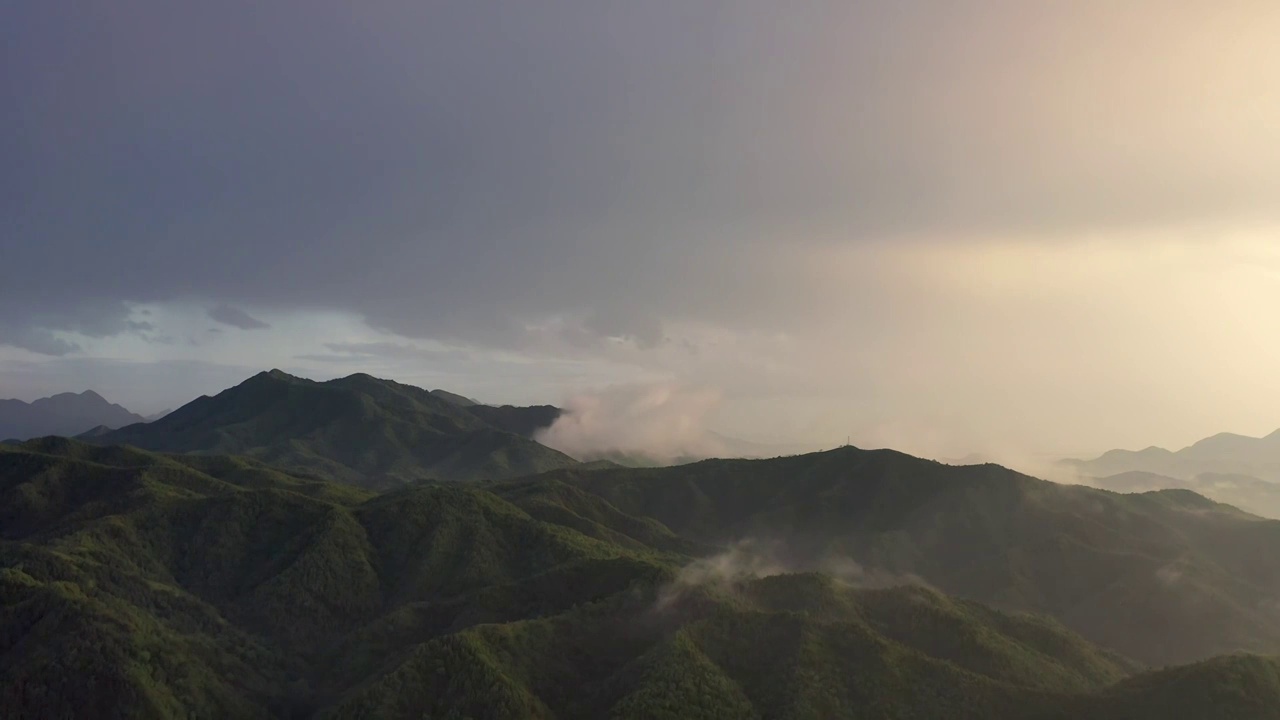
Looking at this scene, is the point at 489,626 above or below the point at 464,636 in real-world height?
above

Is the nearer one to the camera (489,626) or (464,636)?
(464,636)

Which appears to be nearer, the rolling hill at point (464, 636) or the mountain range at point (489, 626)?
the rolling hill at point (464, 636)

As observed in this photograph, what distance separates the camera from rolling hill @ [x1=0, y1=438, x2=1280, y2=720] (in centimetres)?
9306

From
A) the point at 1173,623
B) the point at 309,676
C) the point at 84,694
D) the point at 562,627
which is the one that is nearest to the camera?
the point at 84,694

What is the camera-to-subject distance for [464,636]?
335 ft

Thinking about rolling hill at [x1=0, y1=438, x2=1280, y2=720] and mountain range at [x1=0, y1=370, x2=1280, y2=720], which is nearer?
rolling hill at [x1=0, y1=438, x2=1280, y2=720]

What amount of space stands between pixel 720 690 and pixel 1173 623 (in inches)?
5526

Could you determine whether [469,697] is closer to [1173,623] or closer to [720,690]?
[720,690]

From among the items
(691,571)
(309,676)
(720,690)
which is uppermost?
(691,571)

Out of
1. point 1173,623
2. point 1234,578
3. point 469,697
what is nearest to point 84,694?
point 469,697

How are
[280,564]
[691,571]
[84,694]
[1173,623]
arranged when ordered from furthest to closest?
[1173,623], [280,564], [691,571], [84,694]

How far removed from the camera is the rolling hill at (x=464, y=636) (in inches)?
3664

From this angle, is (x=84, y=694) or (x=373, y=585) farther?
(x=373, y=585)

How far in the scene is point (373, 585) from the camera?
162500 mm
